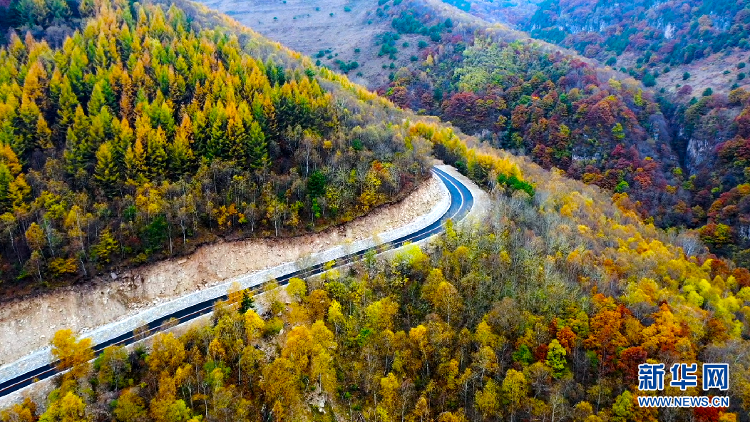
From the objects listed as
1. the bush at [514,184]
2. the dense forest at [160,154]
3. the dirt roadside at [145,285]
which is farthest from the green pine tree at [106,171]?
the bush at [514,184]

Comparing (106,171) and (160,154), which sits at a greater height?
(160,154)

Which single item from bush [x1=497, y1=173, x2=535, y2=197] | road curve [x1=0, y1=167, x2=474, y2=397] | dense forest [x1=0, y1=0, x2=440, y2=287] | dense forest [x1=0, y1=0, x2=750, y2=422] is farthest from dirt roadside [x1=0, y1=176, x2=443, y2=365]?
bush [x1=497, y1=173, x2=535, y2=197]

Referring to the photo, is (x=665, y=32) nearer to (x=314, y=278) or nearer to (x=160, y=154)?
(x=314, y=278)

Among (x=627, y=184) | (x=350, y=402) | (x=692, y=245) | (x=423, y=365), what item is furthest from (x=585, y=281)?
(x=627, y=184)

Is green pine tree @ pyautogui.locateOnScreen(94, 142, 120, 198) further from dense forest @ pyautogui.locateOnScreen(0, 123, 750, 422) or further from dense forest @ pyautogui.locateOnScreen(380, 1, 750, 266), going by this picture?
dense forest @ pyautogui.locateOnScreen(380, 1, 750, 266)

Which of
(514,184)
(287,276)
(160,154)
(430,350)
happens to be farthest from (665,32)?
(160,154)

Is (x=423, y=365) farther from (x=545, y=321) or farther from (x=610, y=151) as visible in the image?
(x=610, y=151)
